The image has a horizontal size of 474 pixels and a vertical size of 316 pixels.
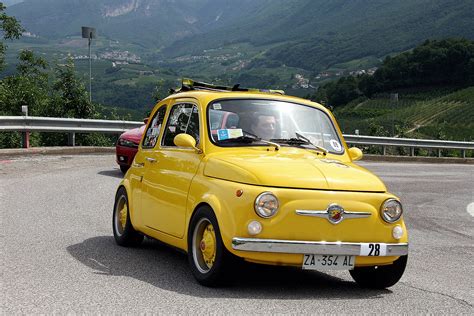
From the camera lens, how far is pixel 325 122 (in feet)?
24.7

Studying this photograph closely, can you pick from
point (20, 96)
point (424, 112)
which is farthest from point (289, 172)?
point (424, 112)

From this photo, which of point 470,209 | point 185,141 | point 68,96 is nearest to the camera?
point 185,141

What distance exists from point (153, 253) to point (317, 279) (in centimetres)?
184

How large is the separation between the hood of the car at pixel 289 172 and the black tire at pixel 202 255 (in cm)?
36

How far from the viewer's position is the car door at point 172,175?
665 centimetres

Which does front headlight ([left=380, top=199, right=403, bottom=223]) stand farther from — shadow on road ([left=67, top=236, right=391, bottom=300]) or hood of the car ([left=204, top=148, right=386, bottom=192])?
shadow on road ([left=67, top=236, right=391, bottom=300])

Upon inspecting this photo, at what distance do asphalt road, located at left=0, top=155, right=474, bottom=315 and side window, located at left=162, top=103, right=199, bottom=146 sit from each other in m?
1.19

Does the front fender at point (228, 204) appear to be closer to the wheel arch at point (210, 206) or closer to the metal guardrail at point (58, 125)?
the wheel arch at point (210, 206)

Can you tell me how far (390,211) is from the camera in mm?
6102

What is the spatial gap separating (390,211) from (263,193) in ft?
3.65

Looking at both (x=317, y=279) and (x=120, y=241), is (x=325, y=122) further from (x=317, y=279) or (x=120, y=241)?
(x=120, y=241)

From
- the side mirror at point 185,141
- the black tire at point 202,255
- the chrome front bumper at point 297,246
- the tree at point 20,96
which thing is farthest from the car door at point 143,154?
the tree at point 20,96

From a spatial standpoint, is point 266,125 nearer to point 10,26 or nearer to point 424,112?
point 10,26

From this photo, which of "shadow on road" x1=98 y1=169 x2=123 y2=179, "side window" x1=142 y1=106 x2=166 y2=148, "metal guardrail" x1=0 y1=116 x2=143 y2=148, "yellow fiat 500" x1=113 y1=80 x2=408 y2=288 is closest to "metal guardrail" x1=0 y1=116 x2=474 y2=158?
"metal guardrail" x1=0 y1=116 x2=143 y2=148
